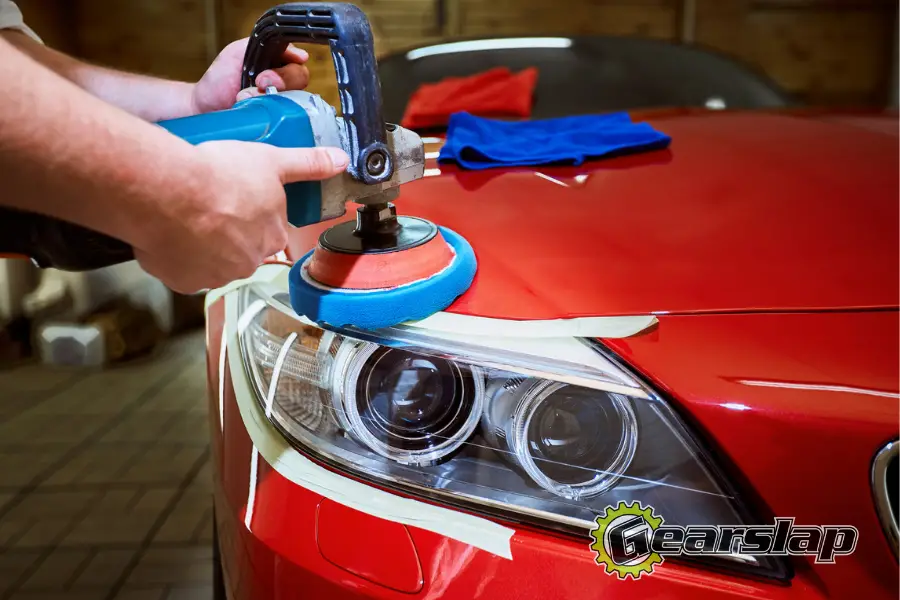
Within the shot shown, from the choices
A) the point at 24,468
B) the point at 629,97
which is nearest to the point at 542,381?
the point at 629,97

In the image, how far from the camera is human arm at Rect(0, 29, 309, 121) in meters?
0.85

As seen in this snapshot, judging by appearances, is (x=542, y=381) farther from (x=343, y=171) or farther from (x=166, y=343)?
(x=166, y=343)

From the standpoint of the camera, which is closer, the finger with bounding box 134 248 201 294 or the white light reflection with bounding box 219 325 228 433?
the finger with bounding box 134 248 201 294

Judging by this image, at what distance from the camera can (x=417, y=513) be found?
61 cm

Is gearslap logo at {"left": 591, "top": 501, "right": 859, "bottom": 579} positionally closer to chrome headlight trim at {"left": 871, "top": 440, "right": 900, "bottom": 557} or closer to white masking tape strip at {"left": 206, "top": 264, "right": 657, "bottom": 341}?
chrome headlight trim at {"left": 871, "top": 440, "right": 900, "bottom": 557}

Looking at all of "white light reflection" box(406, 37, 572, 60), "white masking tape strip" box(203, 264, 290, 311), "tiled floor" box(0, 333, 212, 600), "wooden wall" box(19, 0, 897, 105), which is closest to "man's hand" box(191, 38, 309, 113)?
"white masking tape strip" box(203, 264, 290, 311)

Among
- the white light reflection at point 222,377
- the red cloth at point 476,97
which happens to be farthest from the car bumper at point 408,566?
the red cloth at point 476,97

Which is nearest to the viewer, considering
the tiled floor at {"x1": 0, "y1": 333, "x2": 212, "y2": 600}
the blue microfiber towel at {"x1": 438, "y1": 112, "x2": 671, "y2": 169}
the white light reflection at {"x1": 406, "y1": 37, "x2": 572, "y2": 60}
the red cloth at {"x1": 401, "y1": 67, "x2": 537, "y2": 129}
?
the blue microfiber towel at {"x1": 438, "y1": 112, "x2": 671, "y2": 169}

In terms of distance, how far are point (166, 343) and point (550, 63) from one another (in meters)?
1.80

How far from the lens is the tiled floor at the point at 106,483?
145cm

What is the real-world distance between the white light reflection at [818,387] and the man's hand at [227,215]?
1.27 feet

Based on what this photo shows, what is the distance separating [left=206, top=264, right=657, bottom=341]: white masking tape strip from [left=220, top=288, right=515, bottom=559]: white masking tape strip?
0.52 feet

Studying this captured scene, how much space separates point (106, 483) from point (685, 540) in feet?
5.38

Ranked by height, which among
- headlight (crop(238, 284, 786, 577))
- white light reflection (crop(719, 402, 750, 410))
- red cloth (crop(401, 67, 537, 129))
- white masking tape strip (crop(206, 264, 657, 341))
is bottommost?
headlight (crop(238, 284, 786, 577))
